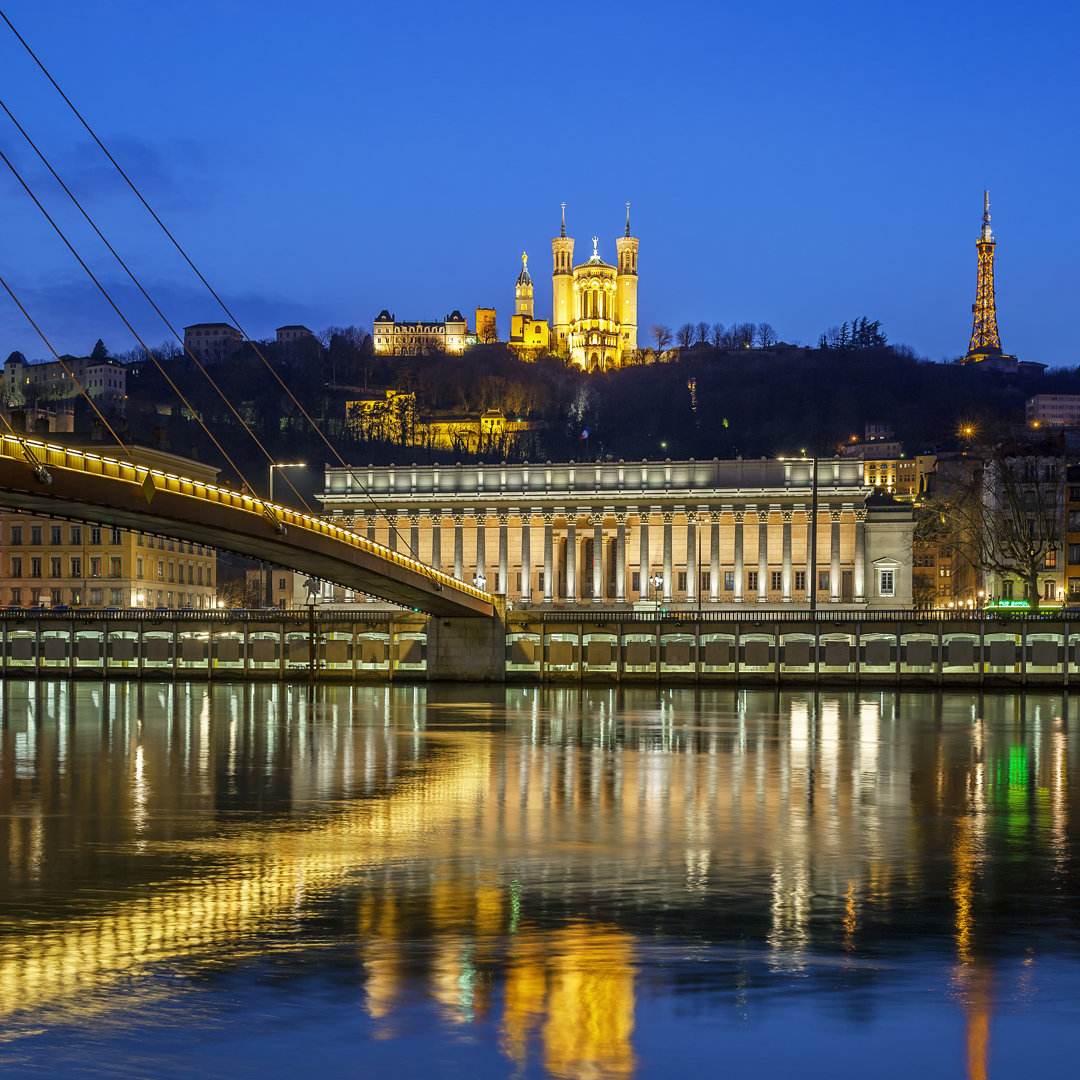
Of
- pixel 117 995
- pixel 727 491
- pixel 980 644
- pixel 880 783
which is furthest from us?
pixel 727 491

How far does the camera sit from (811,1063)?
12.2 meters

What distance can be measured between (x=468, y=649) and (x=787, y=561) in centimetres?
6365

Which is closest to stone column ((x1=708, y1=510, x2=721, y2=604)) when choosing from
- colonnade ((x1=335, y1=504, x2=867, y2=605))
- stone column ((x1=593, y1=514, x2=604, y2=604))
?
colonnade ((x1=335, y1=504, x2=867, y2=605))

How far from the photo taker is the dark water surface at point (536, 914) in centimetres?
1262

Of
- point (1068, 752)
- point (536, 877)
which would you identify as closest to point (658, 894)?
point (536, 877)

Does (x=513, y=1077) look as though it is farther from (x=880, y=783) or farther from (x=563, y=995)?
(x=880, y=783)

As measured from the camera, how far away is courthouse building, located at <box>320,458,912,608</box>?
142000 millimetres

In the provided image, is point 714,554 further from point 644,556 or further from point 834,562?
point 834,562

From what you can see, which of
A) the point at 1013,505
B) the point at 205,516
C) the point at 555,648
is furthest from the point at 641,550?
the point at 205,516

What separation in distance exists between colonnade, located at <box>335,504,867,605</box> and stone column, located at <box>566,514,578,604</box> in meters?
0.10

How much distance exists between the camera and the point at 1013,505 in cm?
10106

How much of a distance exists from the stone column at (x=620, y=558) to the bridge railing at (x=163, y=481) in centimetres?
7223

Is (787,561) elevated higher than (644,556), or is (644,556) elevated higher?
(644,556)

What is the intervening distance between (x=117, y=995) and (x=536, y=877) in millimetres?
7618
